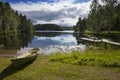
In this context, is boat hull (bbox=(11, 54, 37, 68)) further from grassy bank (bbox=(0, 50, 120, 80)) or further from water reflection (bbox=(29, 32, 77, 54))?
water reflection (bbox=(29, 32, 77, 54))

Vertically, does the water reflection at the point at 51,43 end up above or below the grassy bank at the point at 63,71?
below

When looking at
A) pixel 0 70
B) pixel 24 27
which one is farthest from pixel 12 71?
pixel 24 27

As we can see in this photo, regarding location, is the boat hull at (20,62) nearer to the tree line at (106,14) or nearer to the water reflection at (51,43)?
the water reflection at (51,43)

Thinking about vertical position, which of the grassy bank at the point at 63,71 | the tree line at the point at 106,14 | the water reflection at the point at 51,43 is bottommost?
the water reflection at the point at 51,43

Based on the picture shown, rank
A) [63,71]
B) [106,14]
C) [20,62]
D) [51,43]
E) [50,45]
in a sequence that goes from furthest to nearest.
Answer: [106,14] → [51,43] → [50,45] → [20,62] → [63,71]

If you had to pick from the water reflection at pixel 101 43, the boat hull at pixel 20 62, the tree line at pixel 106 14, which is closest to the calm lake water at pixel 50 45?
the water reflection at pixel 101 43

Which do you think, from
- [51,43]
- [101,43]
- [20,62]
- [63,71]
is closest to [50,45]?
[51,43]

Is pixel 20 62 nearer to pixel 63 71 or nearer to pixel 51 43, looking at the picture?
pixel 63 71

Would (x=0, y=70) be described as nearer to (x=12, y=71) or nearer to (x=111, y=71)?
(x=12, y=71)

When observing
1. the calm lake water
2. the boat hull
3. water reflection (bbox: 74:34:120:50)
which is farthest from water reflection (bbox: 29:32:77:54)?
the boat hull

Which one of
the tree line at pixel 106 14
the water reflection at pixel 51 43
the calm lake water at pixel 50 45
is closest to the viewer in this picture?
the calm lake water at pixel 50 45

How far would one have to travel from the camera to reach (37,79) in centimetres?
831

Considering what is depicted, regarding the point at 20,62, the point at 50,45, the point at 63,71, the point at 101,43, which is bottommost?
the point at 50,45

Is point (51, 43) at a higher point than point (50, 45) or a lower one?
lower
